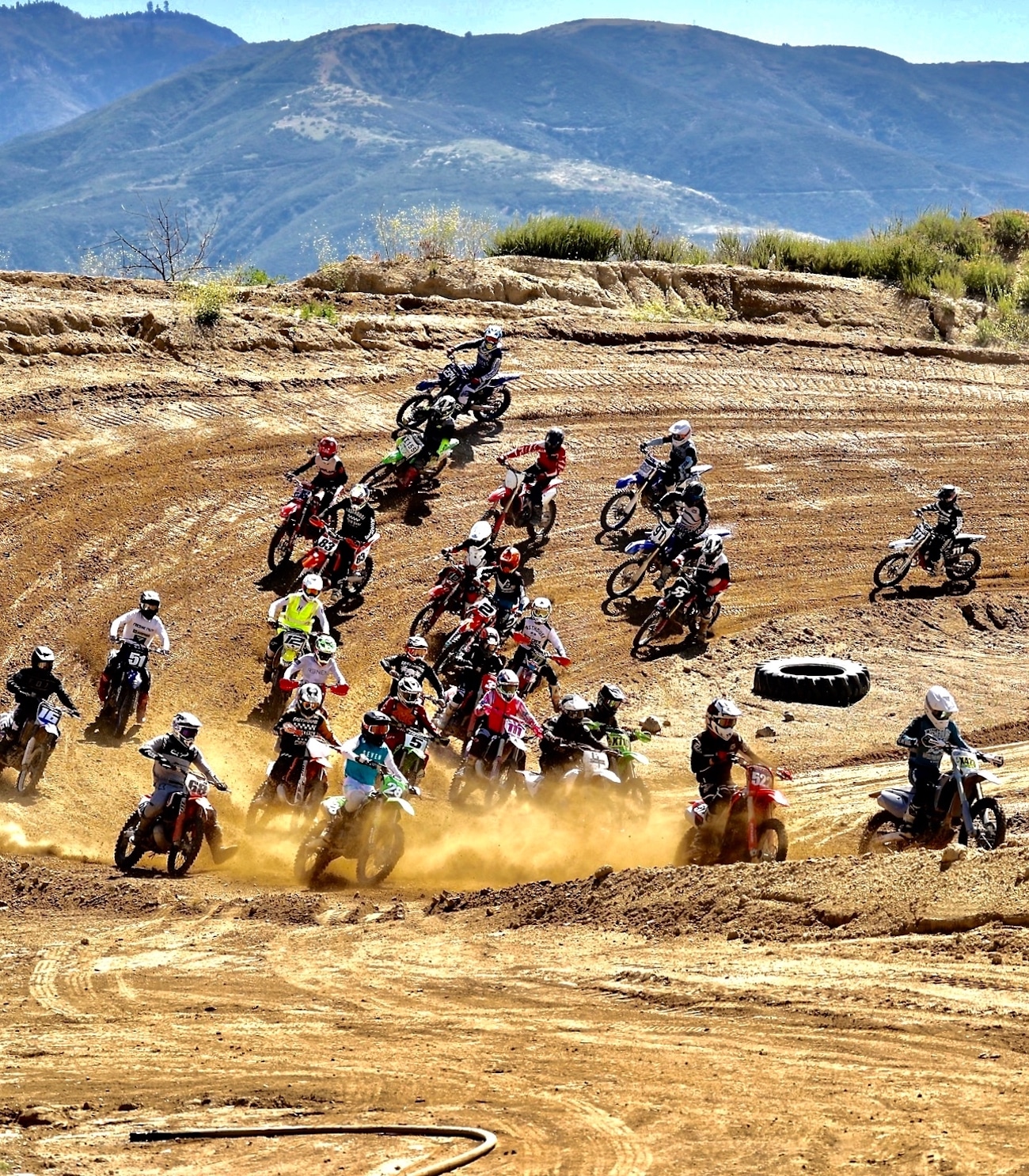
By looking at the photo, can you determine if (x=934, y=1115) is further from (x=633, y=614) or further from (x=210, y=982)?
(x=633, y=614)

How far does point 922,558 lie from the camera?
2206 centimetres

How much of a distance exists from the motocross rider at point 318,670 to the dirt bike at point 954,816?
6255 mm

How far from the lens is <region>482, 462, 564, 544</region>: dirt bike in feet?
72.3

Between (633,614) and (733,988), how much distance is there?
39.2 feet

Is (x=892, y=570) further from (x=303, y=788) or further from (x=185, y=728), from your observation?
(x=185, y=728)

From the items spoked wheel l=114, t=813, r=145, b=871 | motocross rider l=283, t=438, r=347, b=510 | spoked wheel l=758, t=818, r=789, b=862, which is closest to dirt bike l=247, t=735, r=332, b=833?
spoked wheel l=114, t=813, r=145, b=871

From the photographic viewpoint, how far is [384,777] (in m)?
13.0

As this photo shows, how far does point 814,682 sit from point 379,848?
24.7ft

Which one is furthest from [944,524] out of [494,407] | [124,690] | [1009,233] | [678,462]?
[1009,233]

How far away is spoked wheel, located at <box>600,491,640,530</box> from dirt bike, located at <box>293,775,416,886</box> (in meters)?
11.1

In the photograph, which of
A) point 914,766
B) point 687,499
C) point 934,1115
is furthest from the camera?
point 687,499

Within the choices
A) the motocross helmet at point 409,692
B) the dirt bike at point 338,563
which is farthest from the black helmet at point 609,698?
the dirt bike at point 338,563

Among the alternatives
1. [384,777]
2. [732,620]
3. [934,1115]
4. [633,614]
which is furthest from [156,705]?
[934,1115]

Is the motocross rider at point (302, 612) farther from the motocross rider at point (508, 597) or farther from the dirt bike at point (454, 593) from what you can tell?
the motocross rider at point (508, 597)
